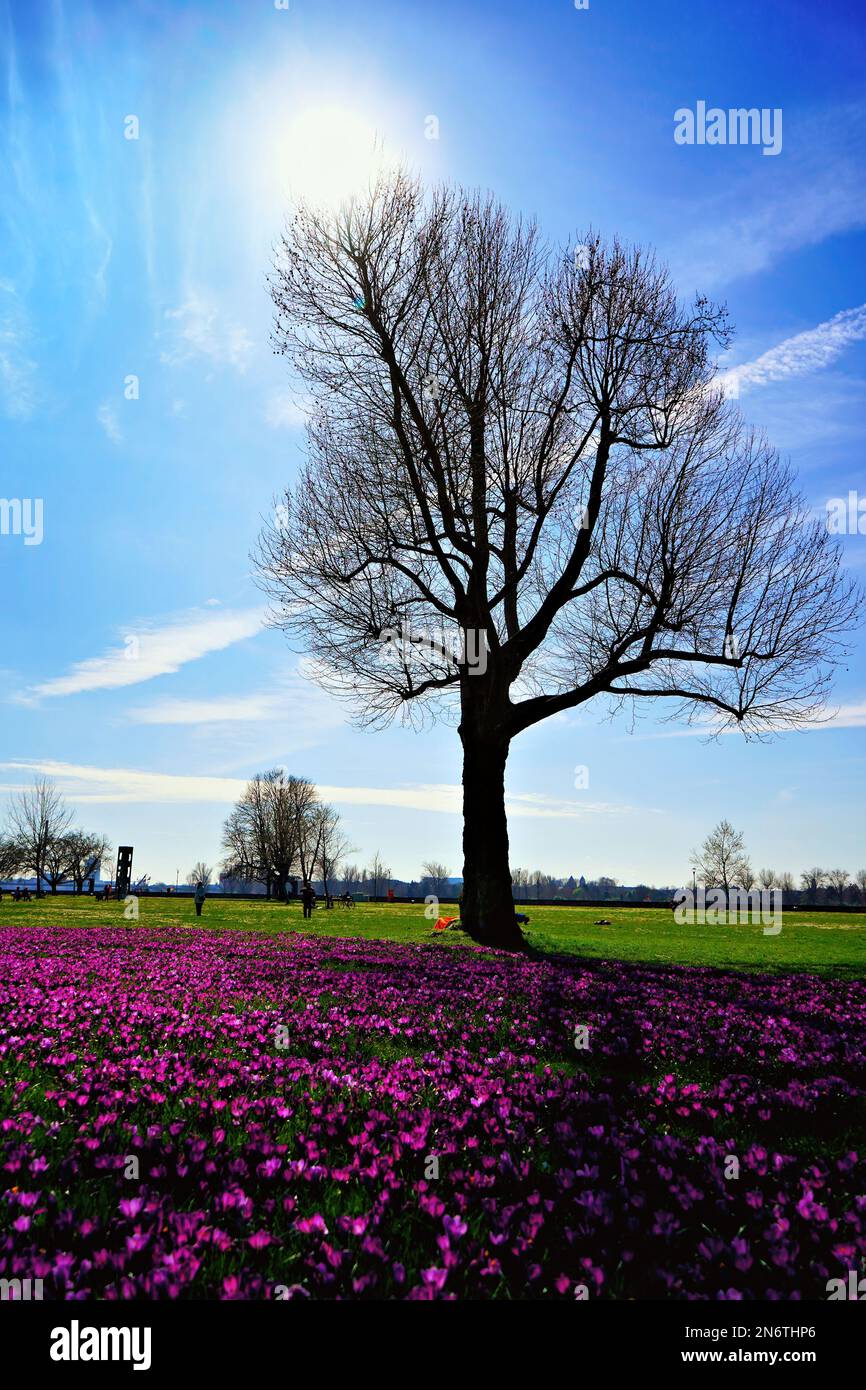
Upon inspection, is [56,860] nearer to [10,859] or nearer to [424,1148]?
[10,859]

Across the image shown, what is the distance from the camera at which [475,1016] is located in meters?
9.46

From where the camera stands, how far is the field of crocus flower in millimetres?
3453

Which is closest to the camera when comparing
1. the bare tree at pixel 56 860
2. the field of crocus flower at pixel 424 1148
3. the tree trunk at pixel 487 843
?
the field of crocus flower at pixel 424 1148

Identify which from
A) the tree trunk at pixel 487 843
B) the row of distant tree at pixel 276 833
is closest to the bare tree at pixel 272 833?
the row of distant tree at pixel 276 833

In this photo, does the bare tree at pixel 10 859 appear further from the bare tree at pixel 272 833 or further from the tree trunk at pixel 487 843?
the tree trunk at pixel 487 843

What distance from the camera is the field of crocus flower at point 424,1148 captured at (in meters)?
3.45

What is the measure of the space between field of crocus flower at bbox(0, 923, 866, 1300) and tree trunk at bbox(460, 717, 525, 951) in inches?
478

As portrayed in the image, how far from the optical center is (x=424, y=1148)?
4.90 meters

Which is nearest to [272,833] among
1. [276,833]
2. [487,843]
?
[276,833]

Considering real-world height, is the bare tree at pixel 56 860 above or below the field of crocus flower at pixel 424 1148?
below

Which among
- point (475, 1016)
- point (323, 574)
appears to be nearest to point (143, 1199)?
point (475, 1016)

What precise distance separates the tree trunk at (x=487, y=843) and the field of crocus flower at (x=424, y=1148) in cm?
1215
